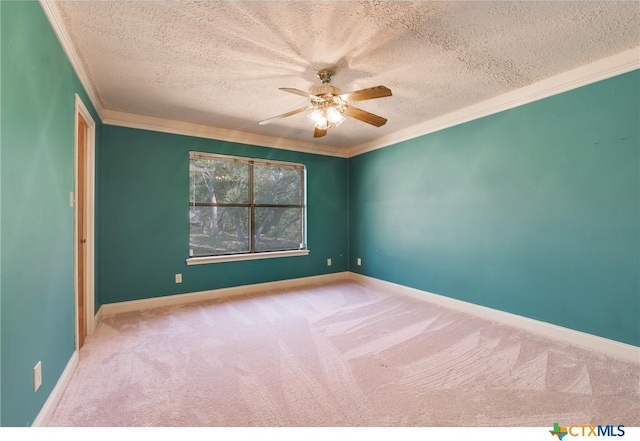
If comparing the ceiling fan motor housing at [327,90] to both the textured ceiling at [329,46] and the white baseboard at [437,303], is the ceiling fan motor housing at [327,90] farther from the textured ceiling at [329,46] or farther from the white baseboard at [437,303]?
the white baseboard at [437,303]

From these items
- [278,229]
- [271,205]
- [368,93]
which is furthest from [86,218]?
[368,93]

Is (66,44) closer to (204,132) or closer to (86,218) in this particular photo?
(86,218)

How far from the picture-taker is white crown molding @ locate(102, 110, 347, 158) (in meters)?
3.44

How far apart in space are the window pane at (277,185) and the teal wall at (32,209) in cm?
252

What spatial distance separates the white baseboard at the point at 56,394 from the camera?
1.54 meters

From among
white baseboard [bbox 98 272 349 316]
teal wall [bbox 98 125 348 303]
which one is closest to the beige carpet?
white baseboard [bbox 98 272 349 316]

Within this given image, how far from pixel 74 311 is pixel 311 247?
3.21 meters

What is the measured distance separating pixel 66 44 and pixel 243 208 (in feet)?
8.61

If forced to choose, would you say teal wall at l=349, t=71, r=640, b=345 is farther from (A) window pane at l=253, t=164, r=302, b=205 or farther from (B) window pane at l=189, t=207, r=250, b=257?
(B) window pane at l=189, t=207, r=250, b=257

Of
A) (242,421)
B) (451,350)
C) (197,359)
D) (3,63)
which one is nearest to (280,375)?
(242,421)

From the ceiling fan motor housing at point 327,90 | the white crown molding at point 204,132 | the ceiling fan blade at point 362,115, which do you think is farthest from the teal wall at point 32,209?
the ceiling fan blade at point 362,115

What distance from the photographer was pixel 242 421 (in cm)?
162

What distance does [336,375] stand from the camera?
2096mm

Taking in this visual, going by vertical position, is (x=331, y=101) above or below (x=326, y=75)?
below
